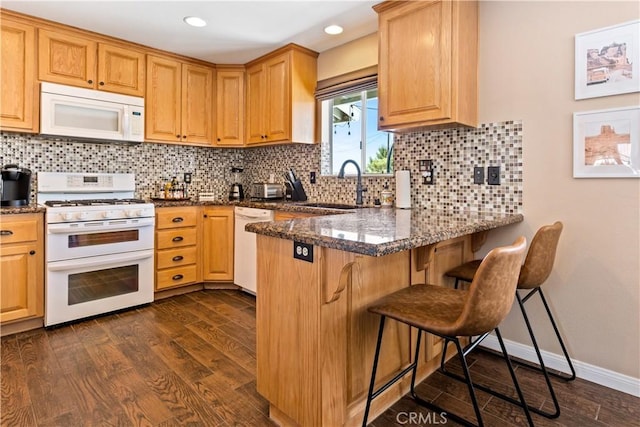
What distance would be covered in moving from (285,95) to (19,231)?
2335 millimetres

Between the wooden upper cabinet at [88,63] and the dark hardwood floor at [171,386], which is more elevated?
the wooden upper cabinet at [88,63]

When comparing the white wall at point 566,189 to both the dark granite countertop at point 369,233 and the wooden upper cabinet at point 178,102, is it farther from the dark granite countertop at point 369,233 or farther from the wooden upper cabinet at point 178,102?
the wooden upper cabinet at point 178,102

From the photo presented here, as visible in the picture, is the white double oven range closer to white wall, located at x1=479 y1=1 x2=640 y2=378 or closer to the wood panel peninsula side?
the wood panel peninsula side

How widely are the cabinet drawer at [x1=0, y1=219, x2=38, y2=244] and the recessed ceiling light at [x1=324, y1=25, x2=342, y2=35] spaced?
265 cm

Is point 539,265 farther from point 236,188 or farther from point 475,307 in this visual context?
point 236,188

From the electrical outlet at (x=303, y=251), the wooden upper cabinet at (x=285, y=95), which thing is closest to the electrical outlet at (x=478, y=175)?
the electrical outlet at (x=303, y=251)

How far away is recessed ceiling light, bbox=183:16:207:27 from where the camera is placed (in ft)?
9.04

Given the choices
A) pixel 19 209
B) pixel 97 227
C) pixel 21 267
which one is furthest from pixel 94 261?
pixel 19 209

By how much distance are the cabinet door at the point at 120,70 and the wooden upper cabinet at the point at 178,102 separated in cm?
8

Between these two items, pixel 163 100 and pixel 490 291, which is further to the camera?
pixel 163 100

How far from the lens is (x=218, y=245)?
355 cm

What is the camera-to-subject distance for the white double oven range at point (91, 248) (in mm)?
2619

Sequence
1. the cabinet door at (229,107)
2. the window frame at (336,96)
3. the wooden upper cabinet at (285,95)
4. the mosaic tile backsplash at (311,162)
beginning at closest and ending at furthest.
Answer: the mosaic tile backsplash at (311,162) < the window frame at (336,96) < the wooden upper cabinet at (285,95) < the cabinet door at (229,107)

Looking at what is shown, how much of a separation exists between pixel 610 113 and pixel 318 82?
238cm
